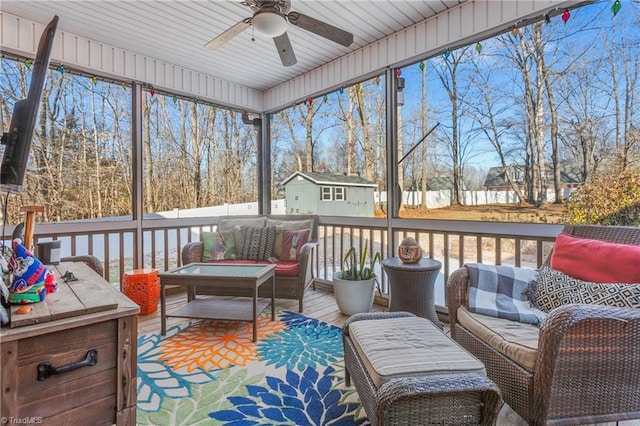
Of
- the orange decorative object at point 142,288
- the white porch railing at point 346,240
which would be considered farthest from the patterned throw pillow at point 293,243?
the orange decorative object at point 142,288

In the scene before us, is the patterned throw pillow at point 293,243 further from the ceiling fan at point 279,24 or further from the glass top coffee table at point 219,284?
the ceiling fan at point 279,24

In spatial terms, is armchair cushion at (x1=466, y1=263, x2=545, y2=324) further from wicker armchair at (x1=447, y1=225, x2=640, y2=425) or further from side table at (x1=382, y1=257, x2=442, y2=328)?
side table at (x1=382, y1=257, x2=442, y2=328)

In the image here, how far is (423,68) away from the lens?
3404 mm

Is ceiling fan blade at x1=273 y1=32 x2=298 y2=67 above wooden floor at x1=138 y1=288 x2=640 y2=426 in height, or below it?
above

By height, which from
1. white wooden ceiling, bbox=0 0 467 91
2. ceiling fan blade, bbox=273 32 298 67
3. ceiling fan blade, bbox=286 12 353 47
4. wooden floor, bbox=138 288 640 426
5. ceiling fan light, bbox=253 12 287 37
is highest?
white wooden ceiling, bbox=0 0 467 91

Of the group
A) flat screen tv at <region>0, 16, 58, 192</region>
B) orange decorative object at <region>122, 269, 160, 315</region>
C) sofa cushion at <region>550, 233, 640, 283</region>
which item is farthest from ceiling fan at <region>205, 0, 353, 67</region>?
orange decorative object at <region>122, 269, 160, 315</region>

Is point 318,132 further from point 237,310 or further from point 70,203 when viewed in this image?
point 70,203

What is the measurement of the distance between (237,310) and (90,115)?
2.82 meters

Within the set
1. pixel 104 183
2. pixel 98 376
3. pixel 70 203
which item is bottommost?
pixel 98 376

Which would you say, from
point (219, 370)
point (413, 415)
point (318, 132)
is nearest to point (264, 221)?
point (318, 132)

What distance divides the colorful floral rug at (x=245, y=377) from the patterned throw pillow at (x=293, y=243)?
0.88 meters

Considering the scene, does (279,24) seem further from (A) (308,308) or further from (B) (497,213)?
(A) (308,308)

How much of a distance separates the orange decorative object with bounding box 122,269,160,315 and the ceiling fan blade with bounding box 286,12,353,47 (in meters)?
2.82

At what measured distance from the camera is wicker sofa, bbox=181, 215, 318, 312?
3463 mm
